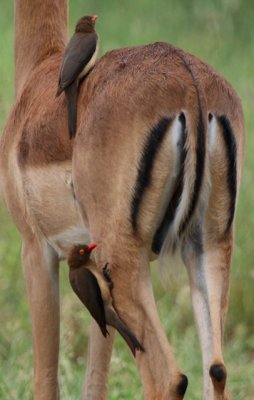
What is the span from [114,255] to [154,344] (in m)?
0.35

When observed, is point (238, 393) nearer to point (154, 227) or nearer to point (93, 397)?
point (93, 397)

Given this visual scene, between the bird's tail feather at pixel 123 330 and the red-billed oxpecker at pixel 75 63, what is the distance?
2.53 ft

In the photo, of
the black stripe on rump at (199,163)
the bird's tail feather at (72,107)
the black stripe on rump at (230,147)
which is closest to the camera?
the black stripe on rump at (199,163)

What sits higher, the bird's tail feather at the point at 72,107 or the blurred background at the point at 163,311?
the bird's tail feather at the point at 72,107

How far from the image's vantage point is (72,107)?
224 inches

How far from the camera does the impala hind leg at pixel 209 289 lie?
5203 mm

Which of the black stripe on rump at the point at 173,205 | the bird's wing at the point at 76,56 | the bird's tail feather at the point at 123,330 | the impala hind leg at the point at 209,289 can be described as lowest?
the bird's tail feather at the point at 123,330

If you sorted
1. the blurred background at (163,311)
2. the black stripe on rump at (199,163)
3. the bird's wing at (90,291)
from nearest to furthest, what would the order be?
1. the black stripe on rump at (199,163)
2. the bird's wing at (90,291)
3. the blurred background at (163,311)

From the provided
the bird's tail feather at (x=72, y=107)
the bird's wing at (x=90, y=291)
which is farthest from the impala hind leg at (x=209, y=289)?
the bird's tail feather at (x=72, y=107)

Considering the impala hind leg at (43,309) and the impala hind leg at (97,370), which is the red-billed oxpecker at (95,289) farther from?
the impala hind leg at (97,370)

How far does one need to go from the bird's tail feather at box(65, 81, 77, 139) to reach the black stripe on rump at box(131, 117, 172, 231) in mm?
613

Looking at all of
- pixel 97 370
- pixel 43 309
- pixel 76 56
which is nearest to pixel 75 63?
pixel 76 56

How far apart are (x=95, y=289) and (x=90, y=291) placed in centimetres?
4

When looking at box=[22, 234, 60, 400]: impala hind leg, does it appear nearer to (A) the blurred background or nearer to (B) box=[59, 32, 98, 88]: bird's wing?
(A) the blurred background
